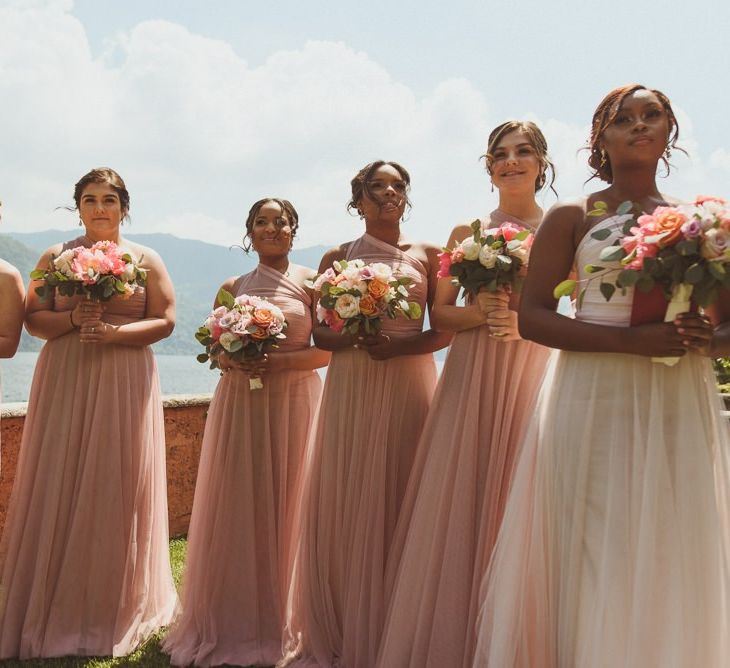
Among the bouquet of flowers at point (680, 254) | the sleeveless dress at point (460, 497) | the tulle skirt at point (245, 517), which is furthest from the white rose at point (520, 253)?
the tulle skirt at point (245, 517)

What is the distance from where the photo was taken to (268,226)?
600cm

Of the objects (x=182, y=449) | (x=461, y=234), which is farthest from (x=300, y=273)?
(x=182, y=449)

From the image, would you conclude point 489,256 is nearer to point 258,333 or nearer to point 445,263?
point 445,263

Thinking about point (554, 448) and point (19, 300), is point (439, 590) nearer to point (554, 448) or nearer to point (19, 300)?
point (554, 448)

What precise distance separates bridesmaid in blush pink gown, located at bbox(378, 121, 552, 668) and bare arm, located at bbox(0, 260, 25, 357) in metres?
2.84

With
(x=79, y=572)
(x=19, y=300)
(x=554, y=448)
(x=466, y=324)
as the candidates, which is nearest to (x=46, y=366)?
(x=19, y=300)

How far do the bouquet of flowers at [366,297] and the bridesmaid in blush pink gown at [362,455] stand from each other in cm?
15

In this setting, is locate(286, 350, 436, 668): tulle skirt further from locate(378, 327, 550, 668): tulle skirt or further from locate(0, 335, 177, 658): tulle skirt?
locate(0, 335, 177, 658): tulle skirt

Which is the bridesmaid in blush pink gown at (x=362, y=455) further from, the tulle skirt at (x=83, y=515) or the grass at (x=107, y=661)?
the tulle skirt at (x=83, y=515)

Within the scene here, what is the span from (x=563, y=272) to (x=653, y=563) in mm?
1287

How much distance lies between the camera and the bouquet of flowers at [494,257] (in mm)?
4371

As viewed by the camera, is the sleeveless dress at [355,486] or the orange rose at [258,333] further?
the orange rose at [258,333]

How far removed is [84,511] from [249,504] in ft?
3.53

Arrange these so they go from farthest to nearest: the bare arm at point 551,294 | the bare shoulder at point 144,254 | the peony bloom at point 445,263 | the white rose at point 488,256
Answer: the bare shoulder at point 144,254, the peony bloom at point 445,263, the white rose at point 488,256, the bare arm at point 551,294
